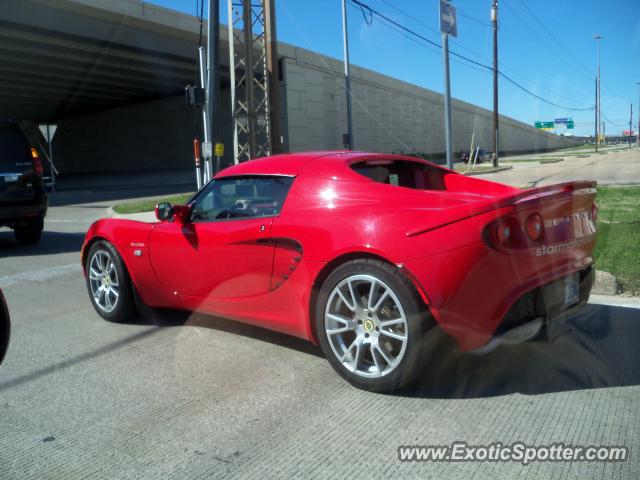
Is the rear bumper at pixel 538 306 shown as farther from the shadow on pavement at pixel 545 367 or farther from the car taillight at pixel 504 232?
the car taillight at pixel 504 232

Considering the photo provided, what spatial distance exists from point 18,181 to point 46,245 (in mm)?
1357

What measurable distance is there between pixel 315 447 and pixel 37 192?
28.7 ft

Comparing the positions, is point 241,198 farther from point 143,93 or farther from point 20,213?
point 143,93

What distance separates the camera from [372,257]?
11.7ft

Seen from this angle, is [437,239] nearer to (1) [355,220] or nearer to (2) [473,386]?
(1) [355,220]

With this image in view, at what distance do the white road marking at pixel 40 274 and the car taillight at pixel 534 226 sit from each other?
6.06m

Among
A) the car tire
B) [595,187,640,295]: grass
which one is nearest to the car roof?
the car tire

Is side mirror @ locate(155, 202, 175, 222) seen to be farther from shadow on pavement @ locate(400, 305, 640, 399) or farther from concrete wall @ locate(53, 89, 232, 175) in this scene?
concrete wall @ locate(53, 89, 232, 175)

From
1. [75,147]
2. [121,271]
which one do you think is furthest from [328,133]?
[121,271]

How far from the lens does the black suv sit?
9.74 m

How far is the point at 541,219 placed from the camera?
140 inches

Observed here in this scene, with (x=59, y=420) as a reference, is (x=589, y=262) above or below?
above

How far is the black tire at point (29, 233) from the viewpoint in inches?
421

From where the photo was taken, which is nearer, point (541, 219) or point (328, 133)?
point (541, 219)
